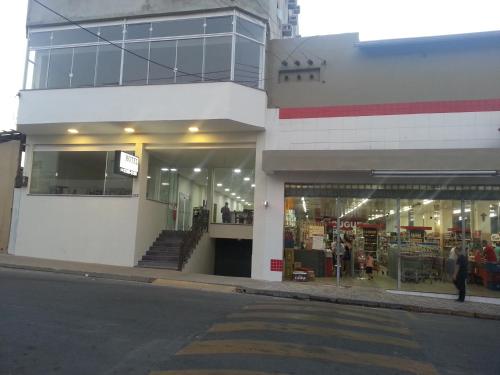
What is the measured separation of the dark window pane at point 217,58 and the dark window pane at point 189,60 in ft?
0.92

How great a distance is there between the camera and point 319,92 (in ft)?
53.3

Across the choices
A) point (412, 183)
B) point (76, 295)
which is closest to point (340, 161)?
point (412, 183)

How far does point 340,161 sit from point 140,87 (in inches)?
304

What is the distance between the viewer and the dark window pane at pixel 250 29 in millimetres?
16250

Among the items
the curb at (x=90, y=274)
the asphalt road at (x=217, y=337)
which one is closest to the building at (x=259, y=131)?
the curb at (x=90, y=274)

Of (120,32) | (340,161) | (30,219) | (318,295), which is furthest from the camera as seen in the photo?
(30,219)

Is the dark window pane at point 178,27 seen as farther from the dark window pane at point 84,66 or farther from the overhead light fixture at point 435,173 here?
the overhead light fixture at point 435,173

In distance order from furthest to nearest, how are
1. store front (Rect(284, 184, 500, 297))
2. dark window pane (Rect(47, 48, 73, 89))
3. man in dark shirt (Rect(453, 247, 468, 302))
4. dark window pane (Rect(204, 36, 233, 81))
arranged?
dark window pane (Rect(47, 48, 73, 89)), dark window pane (Rect(204, 36, 233, 81)), store front (Rect(284, 184, 500, 297)), man in dark shirt (Rect(453, 247, 468, 302))

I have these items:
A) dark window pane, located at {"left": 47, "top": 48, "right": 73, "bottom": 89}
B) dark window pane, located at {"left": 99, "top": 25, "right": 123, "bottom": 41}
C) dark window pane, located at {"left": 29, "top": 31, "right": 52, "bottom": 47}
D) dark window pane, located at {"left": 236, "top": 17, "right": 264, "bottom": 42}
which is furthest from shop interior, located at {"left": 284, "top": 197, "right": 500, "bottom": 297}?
dark window pane, located at {"left": 29, "top": 31, "right": 52, "bottom": 47}

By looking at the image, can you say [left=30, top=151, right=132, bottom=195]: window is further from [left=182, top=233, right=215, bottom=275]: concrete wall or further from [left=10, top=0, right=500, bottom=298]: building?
[left=182, top=233, right=215, bottom=275]: concrete wall

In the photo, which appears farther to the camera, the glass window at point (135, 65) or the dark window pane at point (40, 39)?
the dark window pane at point (40, 39)

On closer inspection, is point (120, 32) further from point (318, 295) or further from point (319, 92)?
point (318, 295)

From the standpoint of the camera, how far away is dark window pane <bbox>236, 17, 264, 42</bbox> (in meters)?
16.2

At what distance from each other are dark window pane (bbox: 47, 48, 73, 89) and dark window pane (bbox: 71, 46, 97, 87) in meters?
0.28
